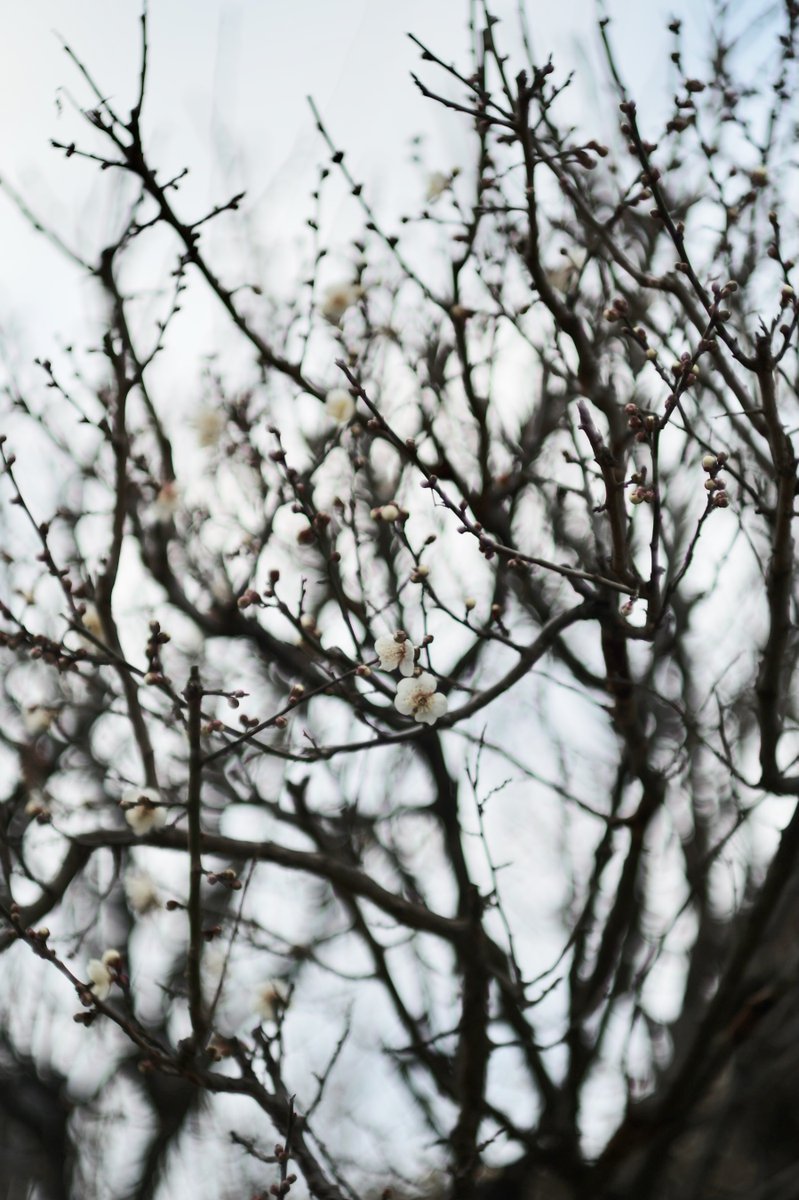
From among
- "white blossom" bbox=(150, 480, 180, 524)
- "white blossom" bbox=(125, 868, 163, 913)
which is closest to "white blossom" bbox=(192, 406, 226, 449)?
"white blossom" bbox=(150, 480, 180, 524)

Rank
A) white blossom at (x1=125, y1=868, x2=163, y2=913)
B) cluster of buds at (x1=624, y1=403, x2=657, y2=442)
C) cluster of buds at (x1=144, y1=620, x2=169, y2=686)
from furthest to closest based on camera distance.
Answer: white blossom at (x1=125, y1=868, x2=163, y2=913)
cluster of buds at (x1=144, y1=620, x2=169, y2=686)
cluster of buds at (x1=624, y1=403, x2=657, y2=442)

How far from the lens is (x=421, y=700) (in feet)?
10.0

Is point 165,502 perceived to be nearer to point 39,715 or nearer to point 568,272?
point 39,715

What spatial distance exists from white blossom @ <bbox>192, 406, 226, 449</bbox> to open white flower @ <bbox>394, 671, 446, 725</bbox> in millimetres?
2729

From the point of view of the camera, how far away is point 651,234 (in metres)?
4.57

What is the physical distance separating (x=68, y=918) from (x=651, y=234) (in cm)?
529

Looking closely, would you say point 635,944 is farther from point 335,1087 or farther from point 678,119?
point 678,119

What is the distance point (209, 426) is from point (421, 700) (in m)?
2.86

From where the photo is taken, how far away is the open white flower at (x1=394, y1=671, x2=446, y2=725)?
3.02 m

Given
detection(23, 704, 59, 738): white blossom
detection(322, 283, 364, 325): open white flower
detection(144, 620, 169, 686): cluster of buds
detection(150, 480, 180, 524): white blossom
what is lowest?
detection(144, 620, 169, 686): cluster of buds

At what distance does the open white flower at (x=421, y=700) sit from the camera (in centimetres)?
302

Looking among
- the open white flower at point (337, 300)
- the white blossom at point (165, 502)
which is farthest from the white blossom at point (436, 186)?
the white blossom at point (165, 502)

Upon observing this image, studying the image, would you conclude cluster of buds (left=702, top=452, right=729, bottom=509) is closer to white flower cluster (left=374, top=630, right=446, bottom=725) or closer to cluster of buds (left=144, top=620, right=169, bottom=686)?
white flower cluster (left=374, top=630, right=446, bottom=725)

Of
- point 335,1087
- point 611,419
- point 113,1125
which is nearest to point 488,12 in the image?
point 611,419
